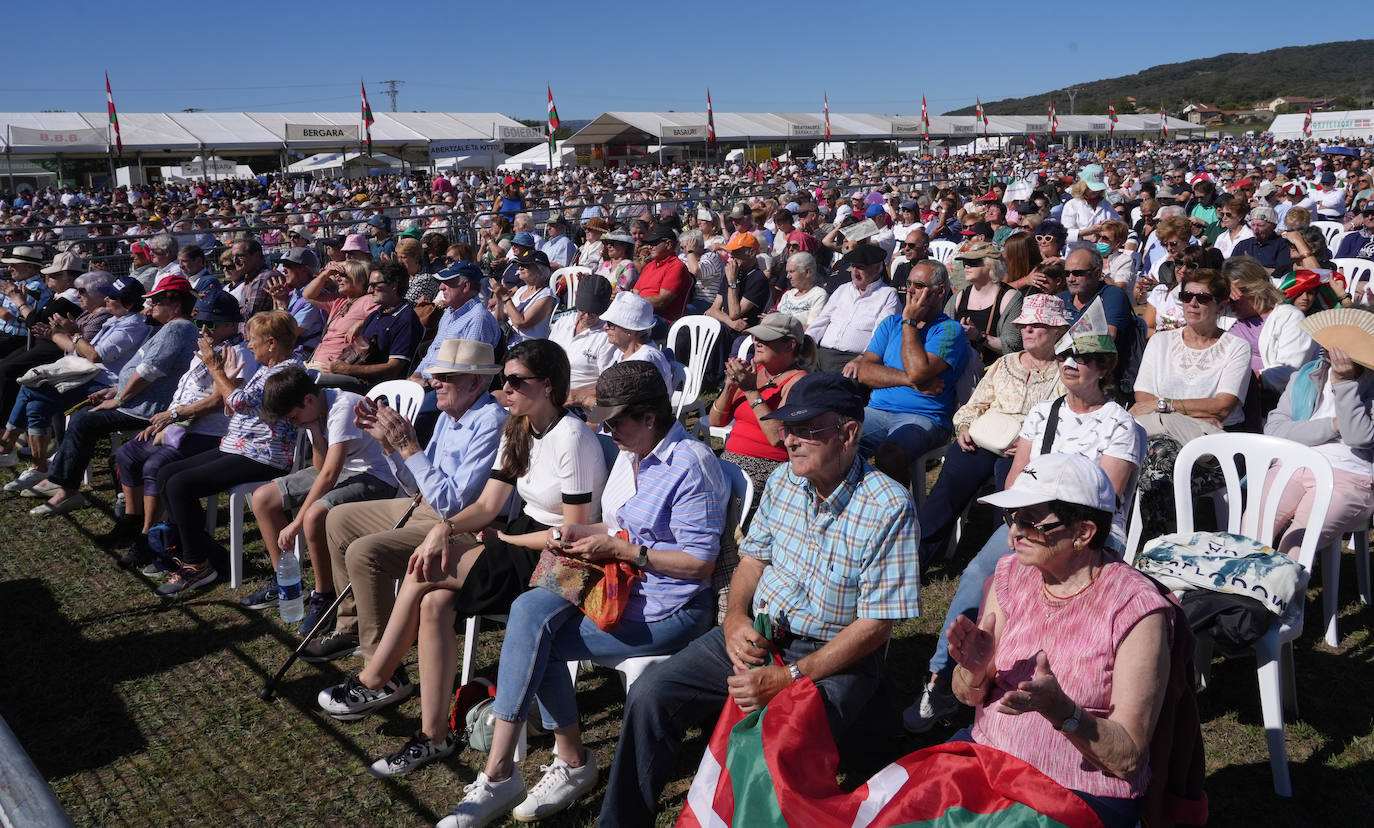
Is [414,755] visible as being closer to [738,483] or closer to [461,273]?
[738,483]

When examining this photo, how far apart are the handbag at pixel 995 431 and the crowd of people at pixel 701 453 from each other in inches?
0.5

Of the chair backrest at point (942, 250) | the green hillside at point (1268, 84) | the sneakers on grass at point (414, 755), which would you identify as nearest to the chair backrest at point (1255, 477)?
the sneakers on grass at point (414, 755)

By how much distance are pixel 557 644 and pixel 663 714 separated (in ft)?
1.72

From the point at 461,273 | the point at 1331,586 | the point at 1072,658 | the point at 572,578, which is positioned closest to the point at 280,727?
the point at 572,578

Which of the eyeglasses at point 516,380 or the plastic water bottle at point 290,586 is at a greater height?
the eyeglasses at point 516,380

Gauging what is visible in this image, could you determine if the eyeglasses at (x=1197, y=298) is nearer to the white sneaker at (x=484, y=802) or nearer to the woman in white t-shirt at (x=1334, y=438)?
the woman in white t-shirt at (x=1334, y=438)

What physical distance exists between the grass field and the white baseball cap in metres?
0.94

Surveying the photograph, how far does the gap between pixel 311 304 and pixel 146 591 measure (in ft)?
10.5

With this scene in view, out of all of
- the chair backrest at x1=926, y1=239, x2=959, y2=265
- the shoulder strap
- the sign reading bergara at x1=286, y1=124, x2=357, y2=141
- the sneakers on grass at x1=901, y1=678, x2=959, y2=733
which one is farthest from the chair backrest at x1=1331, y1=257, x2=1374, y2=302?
the sign reading bergara at x1=286, y1=124, x2=357, y2=141

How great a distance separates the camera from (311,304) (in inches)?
316

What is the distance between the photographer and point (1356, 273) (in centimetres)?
809

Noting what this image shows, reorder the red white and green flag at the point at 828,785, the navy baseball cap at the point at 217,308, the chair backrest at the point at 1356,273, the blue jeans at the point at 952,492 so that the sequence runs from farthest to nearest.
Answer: the chair backrest at the point at 1356,273 < the navy baseball cap at the point at 217,308 < the blue jeans at the point at 952,492 < the red white and green flag at the point at 828,785

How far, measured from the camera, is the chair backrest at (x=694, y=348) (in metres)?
6.70

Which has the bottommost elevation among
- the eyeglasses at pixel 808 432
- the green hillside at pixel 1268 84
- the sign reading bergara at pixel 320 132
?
the eyeglasses at pixel 808 432
